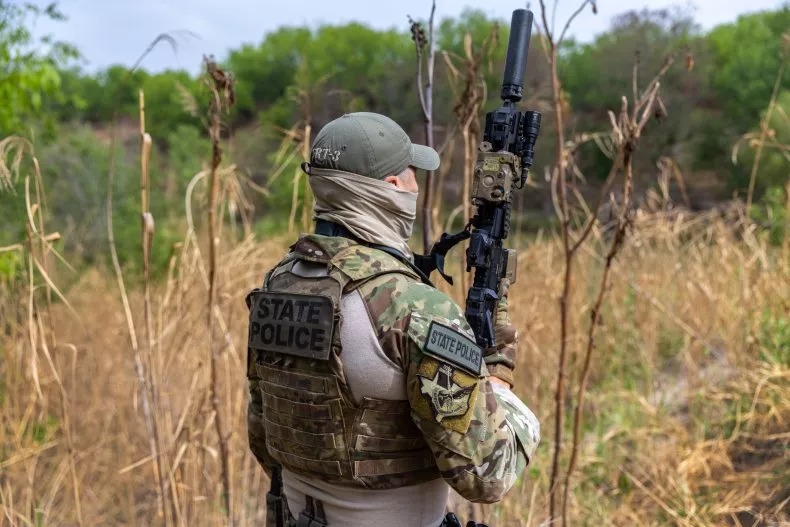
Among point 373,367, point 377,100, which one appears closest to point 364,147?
point 373,367

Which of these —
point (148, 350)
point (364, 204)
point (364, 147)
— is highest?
point (364, 147)

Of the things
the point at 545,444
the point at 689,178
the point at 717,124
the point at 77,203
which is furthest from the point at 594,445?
the point at 717,124

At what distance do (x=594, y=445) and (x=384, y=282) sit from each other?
2.56 m

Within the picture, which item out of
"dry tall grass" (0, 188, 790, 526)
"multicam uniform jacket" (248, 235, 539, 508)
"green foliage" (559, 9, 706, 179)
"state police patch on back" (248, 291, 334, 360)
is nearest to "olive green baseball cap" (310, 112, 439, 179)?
"multicam uniform jacket" (248, 235, 539, 508)

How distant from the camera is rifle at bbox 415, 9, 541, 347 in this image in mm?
1448

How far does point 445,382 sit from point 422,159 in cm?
44

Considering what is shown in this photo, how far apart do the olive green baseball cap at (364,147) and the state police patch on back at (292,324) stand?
0.25m

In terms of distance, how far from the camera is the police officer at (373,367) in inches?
49.3

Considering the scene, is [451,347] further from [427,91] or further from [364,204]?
[427,91]

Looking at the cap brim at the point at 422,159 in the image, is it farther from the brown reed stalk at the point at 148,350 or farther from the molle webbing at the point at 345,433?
the brown reed stalk at the point at 148,350

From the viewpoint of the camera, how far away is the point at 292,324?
1.33m

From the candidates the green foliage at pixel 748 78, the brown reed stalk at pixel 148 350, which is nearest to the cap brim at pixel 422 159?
the brown reed stalk at pixel 148 350

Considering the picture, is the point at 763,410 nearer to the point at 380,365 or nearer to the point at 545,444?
the point at 545,444

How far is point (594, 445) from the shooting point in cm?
353
